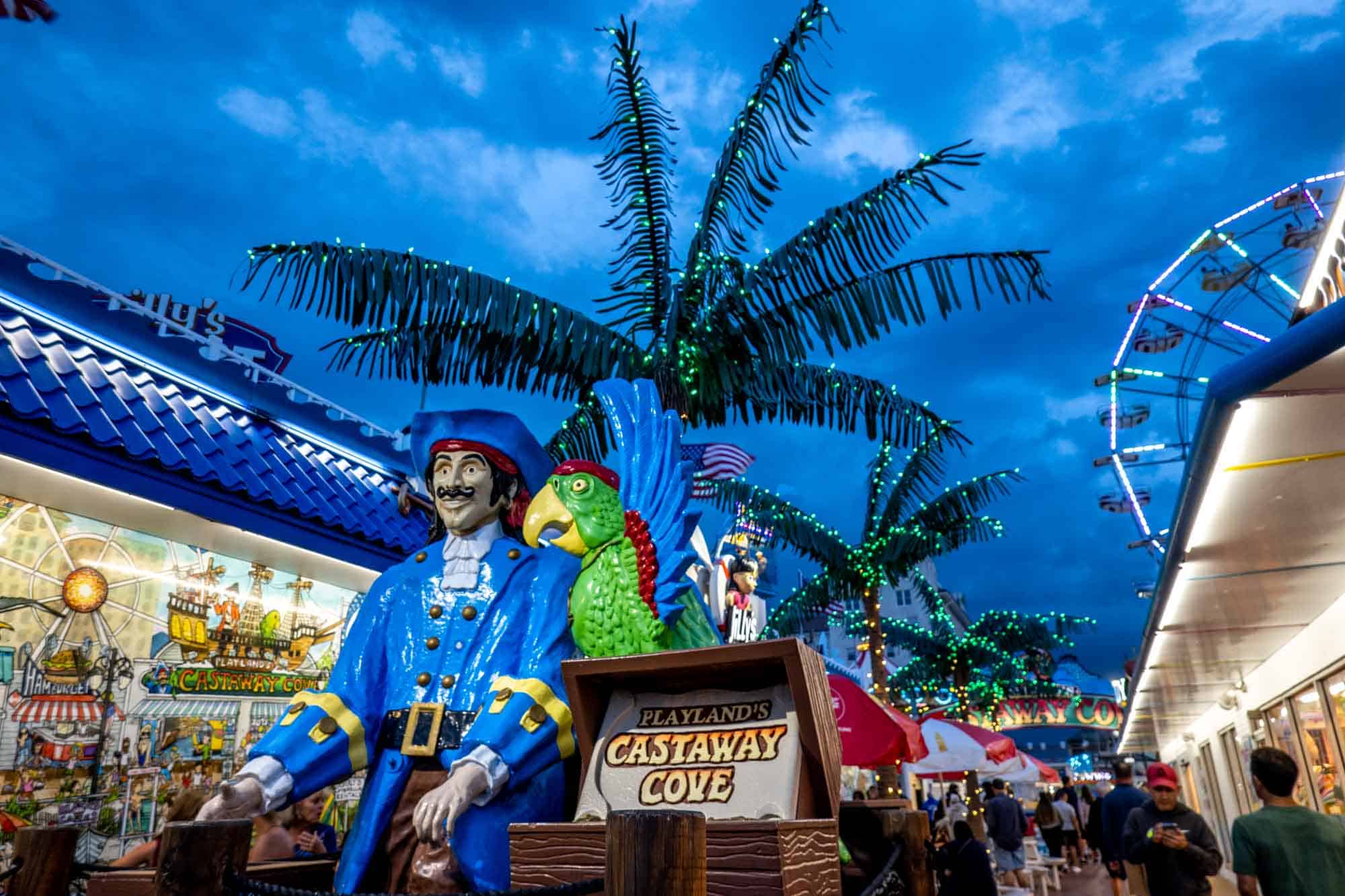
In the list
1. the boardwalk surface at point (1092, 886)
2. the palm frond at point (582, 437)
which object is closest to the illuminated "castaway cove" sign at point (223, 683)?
the palm frond at point (582, 437)

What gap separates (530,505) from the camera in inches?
124

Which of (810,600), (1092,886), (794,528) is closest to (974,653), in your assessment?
(1092,886)

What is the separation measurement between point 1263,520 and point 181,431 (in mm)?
6201

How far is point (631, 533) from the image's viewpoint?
307 cm

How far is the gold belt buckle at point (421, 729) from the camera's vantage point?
261 centimetres

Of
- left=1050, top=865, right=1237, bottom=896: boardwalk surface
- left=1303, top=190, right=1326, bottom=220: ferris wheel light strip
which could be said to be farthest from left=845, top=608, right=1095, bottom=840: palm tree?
left=1303, top=190, right=1326, bottom=220: ferris wheel light strip

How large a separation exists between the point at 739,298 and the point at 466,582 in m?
3.37

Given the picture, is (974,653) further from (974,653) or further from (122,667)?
(122,667)

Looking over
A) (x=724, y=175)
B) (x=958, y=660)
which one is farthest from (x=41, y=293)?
(x=958, y=660)

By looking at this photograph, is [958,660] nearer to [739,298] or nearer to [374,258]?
[739,298]

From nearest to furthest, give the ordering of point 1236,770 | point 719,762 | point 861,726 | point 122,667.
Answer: point 719,762 → point 861,726 → point 122,667 → point 1236,770

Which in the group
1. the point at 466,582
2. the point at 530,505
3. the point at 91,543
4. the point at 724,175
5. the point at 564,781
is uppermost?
the point at 724,175

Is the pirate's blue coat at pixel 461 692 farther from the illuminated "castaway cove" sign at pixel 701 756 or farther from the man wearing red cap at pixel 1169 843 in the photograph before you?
the man wearing red cap at pixel 1169 843

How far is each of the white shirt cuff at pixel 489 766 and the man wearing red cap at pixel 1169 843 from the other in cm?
370
